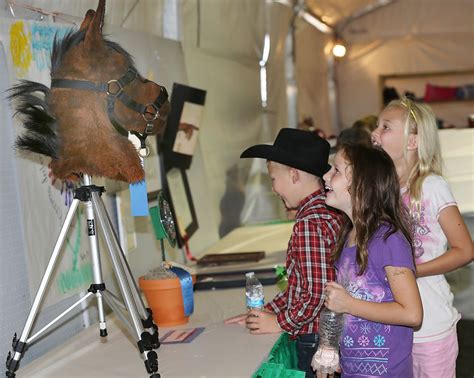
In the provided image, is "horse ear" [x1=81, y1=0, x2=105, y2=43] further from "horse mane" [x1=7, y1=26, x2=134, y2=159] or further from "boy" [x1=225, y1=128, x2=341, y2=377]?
"boy" [x1=225, y1=128, x2=341, y2=377]

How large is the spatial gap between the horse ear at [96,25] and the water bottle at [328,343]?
3.10 feet

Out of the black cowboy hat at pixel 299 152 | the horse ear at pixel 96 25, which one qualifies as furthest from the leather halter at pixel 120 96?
the black cowboy hat at pixel 299 152

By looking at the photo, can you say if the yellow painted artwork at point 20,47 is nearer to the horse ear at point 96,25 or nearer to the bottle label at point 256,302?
the horse ear at point 96,25

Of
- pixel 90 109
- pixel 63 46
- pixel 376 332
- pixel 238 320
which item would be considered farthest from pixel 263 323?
pixel 63 46

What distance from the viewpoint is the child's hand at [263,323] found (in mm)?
2381

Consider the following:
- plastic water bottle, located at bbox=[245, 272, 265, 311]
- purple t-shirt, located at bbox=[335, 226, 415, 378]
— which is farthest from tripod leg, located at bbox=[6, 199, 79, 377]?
purple t-shirt, located at bbox=[335, 226, 415, 378]

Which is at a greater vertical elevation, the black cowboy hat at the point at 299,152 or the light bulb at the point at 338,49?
the light bulb at the point at 338,49

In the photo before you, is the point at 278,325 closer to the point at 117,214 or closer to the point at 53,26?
the point at 117,214

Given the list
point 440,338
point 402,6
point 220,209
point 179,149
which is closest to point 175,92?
point 179,149

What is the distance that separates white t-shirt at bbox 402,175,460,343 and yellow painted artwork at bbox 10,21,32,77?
3.99ft

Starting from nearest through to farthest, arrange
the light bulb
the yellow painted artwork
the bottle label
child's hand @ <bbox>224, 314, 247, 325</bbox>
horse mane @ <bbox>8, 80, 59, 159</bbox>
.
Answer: horse mane @ <bbox>8, 80, 59, 159</bbox>
the yellow painted artwork
the bottle label
child's hand @ <bbox>224, 314, 247, 325</bbox>
the light bulb

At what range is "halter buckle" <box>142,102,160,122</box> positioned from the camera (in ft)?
6.80

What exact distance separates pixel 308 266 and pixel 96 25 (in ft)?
2.99

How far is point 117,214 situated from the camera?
294 cm
